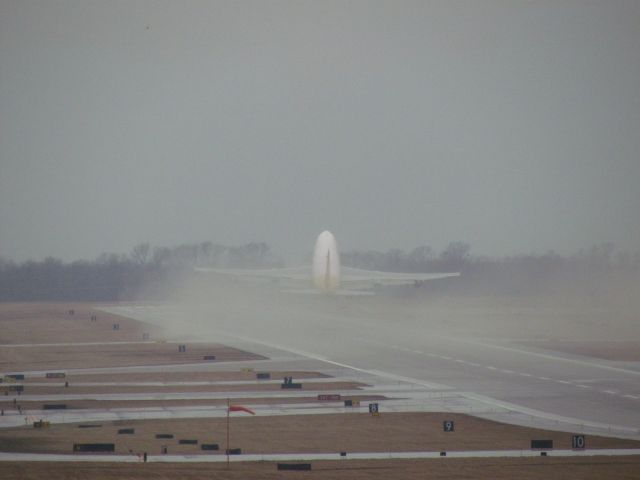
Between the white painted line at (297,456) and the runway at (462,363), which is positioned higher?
the runway at (462,363)

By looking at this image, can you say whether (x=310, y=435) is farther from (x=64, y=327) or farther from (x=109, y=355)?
(x=64, y=327)

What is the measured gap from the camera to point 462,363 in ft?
301

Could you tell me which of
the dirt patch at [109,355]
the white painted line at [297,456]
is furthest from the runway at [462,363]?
the white painted line at [297,456]

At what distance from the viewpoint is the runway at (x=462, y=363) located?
6650 centimetres

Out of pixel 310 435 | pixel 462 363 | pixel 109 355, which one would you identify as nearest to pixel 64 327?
pixel 109 355

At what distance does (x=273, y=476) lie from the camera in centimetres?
4734

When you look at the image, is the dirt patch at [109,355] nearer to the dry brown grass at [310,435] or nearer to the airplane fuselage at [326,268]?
the airplane fuselage at [326,268]

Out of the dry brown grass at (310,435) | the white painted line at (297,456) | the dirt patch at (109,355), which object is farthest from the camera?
the dirt patch at (109,355)

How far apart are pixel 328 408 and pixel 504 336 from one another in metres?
54.0

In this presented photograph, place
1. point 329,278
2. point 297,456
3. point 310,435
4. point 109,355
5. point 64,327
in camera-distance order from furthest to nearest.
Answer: point 64,327, point 329,278, point 109,355, point 310,435, point 297,456

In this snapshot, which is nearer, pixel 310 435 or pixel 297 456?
pixel 297 456

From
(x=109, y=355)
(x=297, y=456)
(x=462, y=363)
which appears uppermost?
(x=462, y=363)

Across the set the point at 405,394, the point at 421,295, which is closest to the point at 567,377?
the point at 405,394

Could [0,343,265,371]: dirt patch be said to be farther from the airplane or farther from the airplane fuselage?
the airplane fuselage
